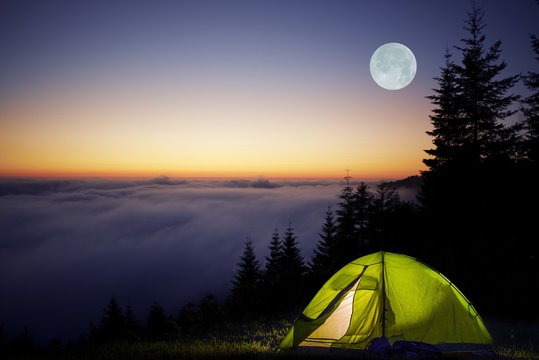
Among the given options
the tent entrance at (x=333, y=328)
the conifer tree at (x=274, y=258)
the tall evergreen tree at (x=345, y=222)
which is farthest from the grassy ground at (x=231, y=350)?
the conifer tree at (x=274, y=258)

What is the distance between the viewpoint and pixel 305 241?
190m

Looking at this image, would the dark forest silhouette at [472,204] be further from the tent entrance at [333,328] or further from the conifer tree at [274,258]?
the conifer tree at [274,258]

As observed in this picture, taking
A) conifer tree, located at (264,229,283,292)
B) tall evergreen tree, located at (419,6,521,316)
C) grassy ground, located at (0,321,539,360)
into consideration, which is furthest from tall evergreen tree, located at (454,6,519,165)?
conifer tree, located at (264,229,283,292)

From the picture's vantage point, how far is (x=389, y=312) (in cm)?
770

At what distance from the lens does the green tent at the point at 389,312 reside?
7578 mm

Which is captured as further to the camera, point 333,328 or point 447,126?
point 447,126

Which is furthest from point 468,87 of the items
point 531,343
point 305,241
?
point 305,241

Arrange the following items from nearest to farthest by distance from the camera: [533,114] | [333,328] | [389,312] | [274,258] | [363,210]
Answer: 1. [389,312]
2. [333,328]
3. [533,114]
4. [363,210]
5. [274,258]

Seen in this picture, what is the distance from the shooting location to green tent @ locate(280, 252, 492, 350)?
Result: 24.9 feet

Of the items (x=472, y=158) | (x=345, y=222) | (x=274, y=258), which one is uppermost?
(x=472, y=158)

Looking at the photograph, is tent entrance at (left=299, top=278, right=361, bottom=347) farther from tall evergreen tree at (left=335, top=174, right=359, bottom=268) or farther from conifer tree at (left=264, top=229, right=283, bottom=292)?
conifer tree at (left=264, top=229, right=283, bottom=292)

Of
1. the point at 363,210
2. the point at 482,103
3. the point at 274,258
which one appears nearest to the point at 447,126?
the point at 482,103

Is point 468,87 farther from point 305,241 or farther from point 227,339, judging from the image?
point 305,241

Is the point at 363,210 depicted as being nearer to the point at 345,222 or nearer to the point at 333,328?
the point at 345,222
